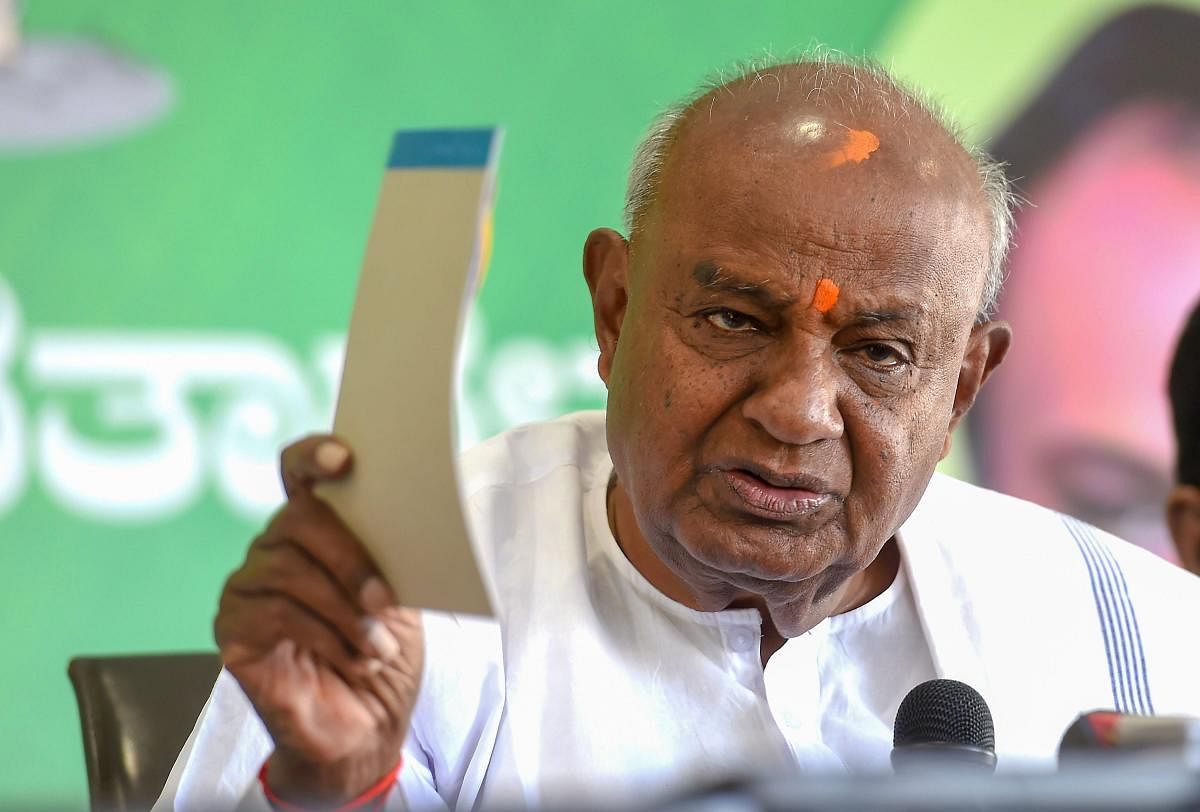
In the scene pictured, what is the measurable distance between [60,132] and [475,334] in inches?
43.7

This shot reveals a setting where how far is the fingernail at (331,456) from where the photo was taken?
1256 millimetres

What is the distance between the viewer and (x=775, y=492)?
1.60 m

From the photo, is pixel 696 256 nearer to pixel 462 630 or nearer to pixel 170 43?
pixel 462 630

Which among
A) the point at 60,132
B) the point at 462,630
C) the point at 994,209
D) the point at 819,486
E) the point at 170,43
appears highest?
the point at 170,43

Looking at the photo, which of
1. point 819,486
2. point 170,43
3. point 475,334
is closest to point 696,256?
point 819,486

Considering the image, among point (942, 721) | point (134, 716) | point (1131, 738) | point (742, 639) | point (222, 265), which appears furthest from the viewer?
point (222, 265)

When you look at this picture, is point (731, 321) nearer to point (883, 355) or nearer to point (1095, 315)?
point (883, 355)

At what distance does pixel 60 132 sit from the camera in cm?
345

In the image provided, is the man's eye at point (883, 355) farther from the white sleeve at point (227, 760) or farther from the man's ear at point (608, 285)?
the white sleeve at point (227, 760)

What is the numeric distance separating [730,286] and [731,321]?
0.04 m

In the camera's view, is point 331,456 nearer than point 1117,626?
Yes

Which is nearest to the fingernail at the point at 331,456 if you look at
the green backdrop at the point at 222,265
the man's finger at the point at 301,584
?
the man's finger at the point at 301,584

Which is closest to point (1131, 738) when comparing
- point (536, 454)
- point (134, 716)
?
point (536, 454)

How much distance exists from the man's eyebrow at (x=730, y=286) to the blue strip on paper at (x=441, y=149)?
52 centimetres
